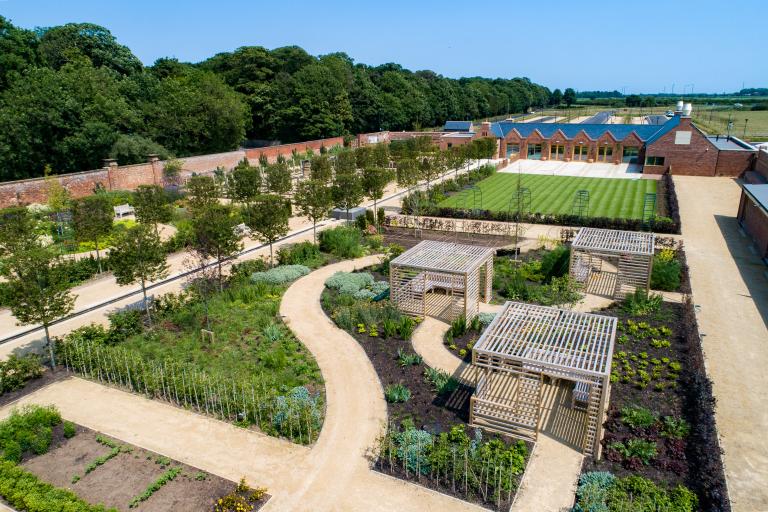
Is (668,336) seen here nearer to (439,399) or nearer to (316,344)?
(439,399)

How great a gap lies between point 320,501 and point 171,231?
24338 mm

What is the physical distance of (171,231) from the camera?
31.3 m

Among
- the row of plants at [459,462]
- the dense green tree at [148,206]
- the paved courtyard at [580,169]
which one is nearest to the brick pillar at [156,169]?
the dense green tree at [148,206]

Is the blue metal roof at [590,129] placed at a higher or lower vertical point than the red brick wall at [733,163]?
higher

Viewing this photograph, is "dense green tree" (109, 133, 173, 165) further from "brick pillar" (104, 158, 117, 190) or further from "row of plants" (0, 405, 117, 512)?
"row of plants" (0, 405, 117, 512)

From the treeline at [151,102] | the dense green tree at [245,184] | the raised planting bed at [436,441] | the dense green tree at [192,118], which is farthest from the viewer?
the dense green tree at [192,118]

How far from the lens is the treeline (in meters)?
39.8

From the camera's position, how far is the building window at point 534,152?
200ft

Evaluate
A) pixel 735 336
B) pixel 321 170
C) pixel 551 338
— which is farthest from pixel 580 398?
pixel 321 170

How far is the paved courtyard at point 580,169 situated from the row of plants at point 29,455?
145ft

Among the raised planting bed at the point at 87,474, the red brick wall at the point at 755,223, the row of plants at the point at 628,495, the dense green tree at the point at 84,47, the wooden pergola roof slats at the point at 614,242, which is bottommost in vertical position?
the row of plants at the point at 628,495

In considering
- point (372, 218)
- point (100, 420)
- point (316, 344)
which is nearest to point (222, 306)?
point (316, 344)

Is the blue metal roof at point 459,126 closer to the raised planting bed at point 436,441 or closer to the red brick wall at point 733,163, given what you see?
the red brick wall at point 733,163

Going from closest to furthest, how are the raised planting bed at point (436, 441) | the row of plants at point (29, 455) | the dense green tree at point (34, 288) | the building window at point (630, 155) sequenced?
the row of plants at point (29, 455) → the raised planting bed at point (436, 441) → the dense green tree at point (34, 288) → the building window at point (630, 155)
